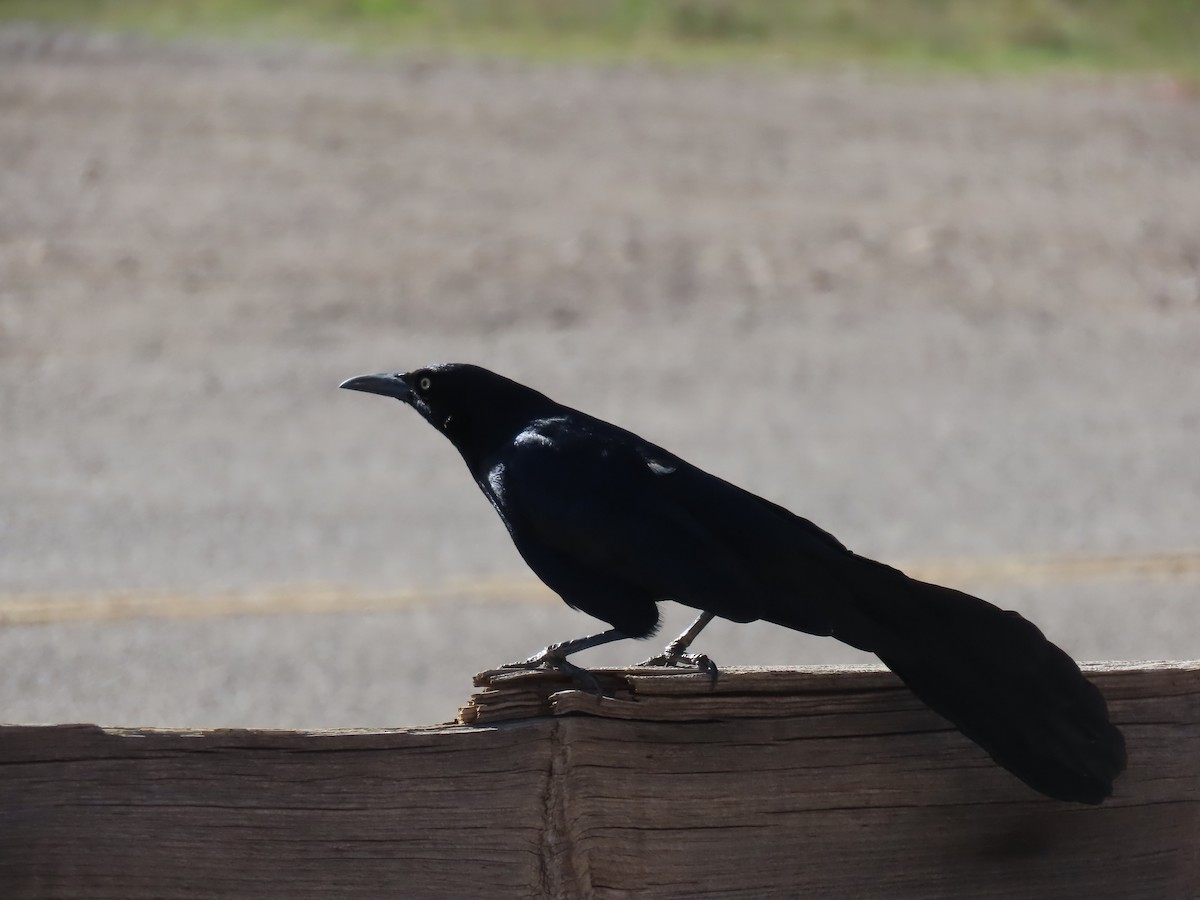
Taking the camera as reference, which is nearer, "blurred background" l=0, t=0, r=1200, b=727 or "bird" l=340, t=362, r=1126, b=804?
"bird" l=340, t=362, r=1126, b=804

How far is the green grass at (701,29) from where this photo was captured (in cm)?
1577

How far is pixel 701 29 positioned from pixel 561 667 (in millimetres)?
14972

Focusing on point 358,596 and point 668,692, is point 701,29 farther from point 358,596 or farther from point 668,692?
point 668,692

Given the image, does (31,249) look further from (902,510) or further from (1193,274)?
(1193,274)

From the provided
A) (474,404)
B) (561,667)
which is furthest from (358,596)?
(561,667)

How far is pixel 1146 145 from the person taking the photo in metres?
15.0

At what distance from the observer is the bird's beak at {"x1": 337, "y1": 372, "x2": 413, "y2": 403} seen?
358 cm

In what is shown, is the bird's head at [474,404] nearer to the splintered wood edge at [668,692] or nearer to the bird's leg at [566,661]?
the bird's leg at [566,661]

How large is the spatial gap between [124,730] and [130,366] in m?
8.91

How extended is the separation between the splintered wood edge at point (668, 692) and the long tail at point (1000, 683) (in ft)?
0.22

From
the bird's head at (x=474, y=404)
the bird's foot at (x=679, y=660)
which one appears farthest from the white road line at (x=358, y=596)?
the bird's foot at (x=679, y=660)

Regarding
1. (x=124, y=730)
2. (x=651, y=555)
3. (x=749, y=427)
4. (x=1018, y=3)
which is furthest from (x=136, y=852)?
(x=1018, y=3)

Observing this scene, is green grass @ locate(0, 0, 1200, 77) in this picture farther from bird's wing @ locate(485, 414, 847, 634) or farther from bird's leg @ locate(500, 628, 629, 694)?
bird's leg @ locate(500, 628, 629, 694)

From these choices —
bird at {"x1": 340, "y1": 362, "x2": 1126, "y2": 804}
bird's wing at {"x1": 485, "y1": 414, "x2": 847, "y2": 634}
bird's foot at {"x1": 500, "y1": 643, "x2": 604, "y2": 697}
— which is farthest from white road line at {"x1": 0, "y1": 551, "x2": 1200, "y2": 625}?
bird's foot at {"x1": 500, "y1": 643, "x2": 604, "y2": 697}
